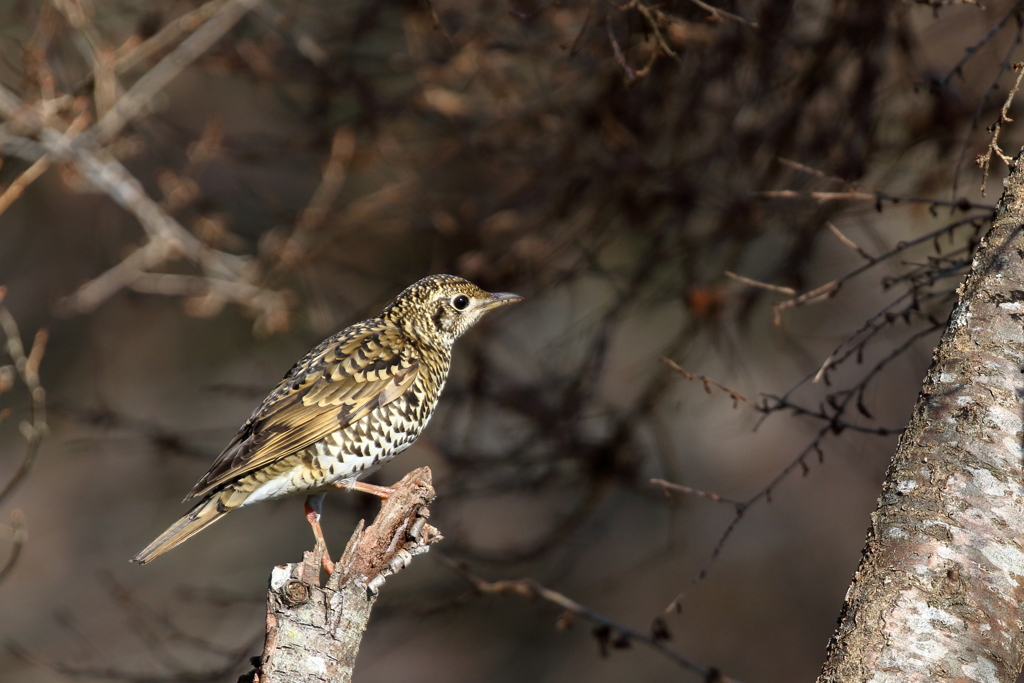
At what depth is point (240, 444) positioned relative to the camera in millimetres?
3809

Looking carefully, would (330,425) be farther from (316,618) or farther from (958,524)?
(958,524)

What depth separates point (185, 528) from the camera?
139 inches

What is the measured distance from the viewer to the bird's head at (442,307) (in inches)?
177

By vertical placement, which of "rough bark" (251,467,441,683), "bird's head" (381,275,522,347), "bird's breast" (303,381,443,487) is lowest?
"rough bark" (251,467,441,683)

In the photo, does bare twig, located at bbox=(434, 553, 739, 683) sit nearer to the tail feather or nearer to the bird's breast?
the bird's breast

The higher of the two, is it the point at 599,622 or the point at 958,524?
the point at 599,622

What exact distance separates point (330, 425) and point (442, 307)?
0.88 meters

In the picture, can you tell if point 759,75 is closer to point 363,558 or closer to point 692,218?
point 692,218

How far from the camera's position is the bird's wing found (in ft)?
12.4

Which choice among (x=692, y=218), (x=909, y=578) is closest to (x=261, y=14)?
(x=692, y=218)

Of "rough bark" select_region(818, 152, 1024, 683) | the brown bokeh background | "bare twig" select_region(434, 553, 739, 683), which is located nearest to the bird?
"bare twig" select_region(434, 553, 739, 683)

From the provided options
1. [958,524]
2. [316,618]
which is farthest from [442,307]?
[958,524]

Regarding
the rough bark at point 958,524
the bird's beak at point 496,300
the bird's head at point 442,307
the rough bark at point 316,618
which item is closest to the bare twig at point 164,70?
the bird's head at point 442,307

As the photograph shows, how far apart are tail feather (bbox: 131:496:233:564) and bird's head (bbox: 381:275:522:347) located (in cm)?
124
